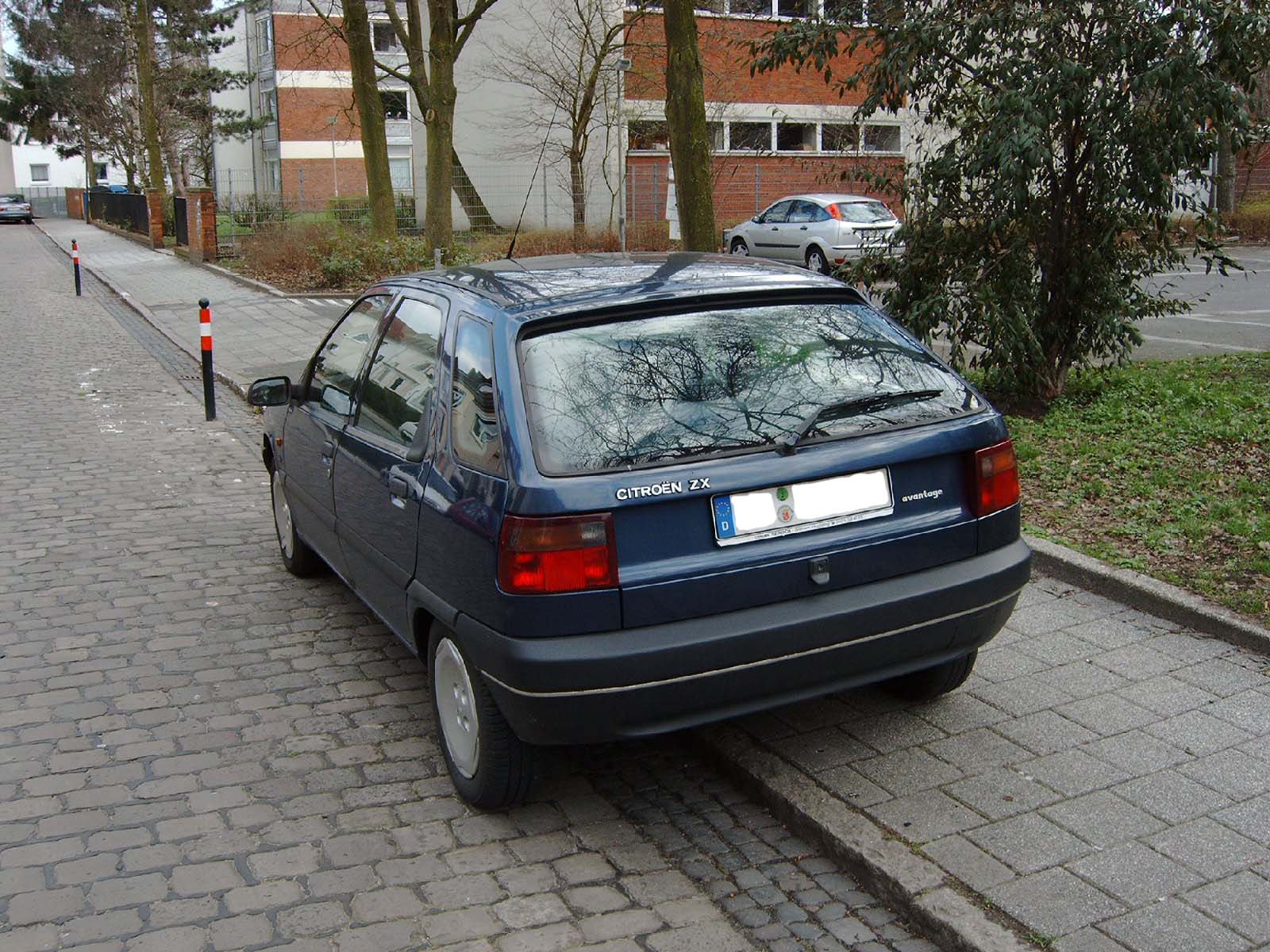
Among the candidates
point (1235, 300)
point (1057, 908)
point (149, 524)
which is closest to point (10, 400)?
point (149, 524)

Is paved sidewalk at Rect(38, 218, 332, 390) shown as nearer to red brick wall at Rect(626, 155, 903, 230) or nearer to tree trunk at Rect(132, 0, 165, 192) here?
tree trunk at Rect(132, 0, 165, 192)

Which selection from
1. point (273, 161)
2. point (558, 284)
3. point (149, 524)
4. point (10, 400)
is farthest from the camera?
point (273, 161)

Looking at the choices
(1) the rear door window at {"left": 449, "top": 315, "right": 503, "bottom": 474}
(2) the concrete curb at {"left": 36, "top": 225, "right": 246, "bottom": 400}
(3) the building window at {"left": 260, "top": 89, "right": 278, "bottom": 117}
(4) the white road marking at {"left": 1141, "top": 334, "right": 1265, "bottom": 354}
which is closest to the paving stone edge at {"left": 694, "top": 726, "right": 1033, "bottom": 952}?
(1) the rear door window at {"left": 449, "top": 315, "right": 503, "bottom": 474}

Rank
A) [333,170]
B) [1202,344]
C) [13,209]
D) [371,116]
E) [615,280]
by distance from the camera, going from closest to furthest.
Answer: [615,280] < [1202,344] < [371,116] < [333,170] < [13,209]

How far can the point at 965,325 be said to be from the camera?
873cm

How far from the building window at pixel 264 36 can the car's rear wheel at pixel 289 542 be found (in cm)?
5962

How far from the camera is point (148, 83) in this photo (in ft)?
134

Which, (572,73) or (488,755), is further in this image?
(572,73)

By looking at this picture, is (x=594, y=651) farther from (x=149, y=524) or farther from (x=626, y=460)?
(x=149, y=524)

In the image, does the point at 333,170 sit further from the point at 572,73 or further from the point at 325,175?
the point at 572,73

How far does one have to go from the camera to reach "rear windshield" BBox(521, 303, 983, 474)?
372cm

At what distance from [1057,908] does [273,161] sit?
219ft

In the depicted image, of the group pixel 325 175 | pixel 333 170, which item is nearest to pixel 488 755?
pixel 333 170

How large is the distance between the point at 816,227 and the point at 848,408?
20828mm
